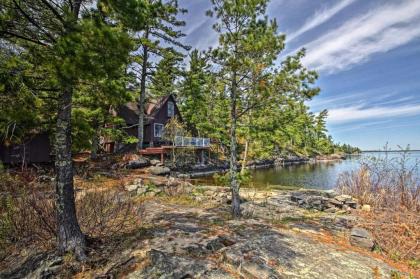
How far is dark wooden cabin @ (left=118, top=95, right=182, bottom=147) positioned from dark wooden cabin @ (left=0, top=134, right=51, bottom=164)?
30.5ft

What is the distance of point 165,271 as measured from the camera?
349 cm

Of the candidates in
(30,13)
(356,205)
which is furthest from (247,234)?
(356,205)

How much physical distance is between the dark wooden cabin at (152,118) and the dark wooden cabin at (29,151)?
9294mm

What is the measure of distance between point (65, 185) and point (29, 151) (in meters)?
15.7

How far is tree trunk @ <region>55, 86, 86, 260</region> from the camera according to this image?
3.88 meters

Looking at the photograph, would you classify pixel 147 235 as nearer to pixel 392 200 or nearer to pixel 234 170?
pixel 234 170

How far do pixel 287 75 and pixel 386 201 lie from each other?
237 inches

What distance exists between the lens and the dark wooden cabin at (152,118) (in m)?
26.4

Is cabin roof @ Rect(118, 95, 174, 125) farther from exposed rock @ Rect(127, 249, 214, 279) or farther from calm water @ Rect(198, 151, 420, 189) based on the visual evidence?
exposed rock @ Rect(127, 249, 214, 279)

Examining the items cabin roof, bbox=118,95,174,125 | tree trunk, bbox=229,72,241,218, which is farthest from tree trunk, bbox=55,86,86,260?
cabin roof, bbox=118,95,174,125

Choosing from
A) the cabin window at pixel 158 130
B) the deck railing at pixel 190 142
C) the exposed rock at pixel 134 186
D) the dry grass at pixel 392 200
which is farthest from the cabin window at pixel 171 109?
the dry grass at pixel 392 200

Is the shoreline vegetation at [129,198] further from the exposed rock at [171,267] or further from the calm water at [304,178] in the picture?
the calm water at [304,178]

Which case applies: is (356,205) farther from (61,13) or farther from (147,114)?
Result: (147,114)

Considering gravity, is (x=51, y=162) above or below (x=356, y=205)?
above
